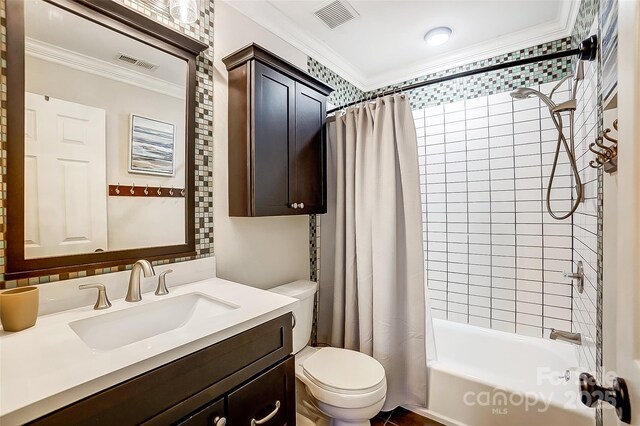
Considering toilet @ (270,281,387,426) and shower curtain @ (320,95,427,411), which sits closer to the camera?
toilet @ (270,281,387,426)

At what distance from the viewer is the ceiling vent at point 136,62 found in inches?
47.7

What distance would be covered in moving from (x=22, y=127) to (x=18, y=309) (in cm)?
59

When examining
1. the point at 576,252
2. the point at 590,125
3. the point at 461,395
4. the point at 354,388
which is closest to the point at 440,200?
the point at 576,252

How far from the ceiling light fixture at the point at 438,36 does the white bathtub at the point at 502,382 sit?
222cm

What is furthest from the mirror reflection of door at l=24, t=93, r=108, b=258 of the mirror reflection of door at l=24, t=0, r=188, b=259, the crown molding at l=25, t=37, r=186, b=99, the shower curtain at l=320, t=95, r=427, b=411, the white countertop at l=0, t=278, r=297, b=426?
the shower curtain at l=320, t=95, r=427, b=411

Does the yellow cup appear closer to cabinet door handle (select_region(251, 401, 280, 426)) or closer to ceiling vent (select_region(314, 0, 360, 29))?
cabinet door handle (select_region(251, 401, 280, 426))

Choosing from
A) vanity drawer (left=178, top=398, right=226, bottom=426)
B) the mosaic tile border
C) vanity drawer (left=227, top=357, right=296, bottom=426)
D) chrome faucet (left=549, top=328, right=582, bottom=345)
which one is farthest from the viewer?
the mosaic tile border

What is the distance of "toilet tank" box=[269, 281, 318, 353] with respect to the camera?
1.67m

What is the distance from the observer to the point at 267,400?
1004 millimetres

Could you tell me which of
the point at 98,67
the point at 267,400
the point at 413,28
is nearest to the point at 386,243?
the point at 267,400

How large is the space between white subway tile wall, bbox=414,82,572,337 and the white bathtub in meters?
0.16

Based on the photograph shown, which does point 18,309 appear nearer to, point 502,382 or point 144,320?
point 144,320

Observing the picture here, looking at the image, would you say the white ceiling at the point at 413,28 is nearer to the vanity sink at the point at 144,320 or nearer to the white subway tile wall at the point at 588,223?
the white subway tile wall at the point at 588,223

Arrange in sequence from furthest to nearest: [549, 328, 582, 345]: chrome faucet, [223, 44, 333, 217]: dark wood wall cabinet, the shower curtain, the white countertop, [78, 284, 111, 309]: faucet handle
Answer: the shower curtain → [549, 328, 582, 345]: chrome faucet → [223, 44, 333, 217]: dark wood wall cabinet → [78, 284, 111, 309]: faucet handle → the white countertop
